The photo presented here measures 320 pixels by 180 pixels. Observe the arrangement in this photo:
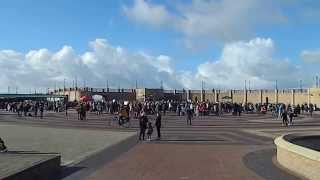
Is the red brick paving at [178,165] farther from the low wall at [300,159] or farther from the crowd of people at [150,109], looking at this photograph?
the crowd of people at [150,109]

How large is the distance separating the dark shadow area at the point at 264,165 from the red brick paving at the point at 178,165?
0.87ft

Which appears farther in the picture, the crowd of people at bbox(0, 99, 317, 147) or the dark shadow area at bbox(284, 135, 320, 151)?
the crowd of people at bbox(0, 99, 317, 147)

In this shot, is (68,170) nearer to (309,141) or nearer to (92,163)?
(92,163)

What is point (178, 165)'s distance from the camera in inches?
692

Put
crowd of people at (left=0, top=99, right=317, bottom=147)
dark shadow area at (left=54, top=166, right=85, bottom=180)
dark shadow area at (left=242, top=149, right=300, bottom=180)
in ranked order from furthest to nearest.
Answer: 1. crowd of people at (left=0, top=99, right=317, bottom=147)
2. dark shadow area at (left=54, top=166, right=85, bottom=180)
3. dark shadow area at (left=242, top=149, right=300, bottom=180)

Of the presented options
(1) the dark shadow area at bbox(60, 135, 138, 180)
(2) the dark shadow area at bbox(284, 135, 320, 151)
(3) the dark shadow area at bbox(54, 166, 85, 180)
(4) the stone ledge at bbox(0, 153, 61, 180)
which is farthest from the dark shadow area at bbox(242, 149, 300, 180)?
(4) the stone ledge at bbox(0, 153, 61, 180)

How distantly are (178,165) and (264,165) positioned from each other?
2460 millimetres

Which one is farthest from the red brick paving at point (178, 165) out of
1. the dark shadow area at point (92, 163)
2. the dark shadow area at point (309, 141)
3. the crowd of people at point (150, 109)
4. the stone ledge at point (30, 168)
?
the crowd of people at point (150, 109)

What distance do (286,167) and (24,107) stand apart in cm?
5613

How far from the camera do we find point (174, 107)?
85688 mm

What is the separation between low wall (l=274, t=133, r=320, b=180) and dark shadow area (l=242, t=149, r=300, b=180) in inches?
9.8

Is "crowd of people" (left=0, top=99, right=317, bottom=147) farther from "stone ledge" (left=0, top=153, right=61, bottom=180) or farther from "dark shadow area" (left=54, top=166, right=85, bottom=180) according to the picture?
"stone ledge" (left=0, top=153, right=61, bottom=180)

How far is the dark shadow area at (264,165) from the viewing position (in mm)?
14838

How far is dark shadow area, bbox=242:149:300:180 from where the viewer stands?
14838 mm
